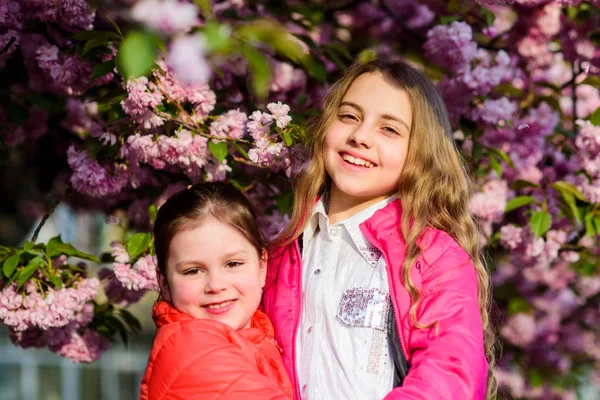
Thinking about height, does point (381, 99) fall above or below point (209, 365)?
above

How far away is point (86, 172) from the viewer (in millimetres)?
3414

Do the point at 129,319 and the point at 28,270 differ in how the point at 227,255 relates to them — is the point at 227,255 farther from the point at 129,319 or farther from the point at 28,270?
the point at 129,319

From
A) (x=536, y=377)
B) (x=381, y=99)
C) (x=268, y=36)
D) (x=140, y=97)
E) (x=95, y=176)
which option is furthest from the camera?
(x=536, y=377)

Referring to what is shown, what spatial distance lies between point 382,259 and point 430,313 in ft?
0.94

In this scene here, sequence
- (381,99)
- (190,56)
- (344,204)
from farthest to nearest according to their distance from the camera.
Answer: (344,204)
(381,99)
(190,56)

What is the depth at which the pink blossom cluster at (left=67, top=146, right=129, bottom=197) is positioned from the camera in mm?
3416

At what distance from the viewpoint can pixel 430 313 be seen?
90.7 inches

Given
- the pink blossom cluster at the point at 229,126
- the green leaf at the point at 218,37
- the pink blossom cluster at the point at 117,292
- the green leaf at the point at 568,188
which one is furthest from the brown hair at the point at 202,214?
the green leaf at the point at 568,188

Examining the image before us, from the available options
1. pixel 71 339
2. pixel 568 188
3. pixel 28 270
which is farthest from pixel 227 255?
pixel 568 188

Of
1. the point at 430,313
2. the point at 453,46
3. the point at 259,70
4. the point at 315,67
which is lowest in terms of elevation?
the point at 430,313

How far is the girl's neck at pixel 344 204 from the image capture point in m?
2.71

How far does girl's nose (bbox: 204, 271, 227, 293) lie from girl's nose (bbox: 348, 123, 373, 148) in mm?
538

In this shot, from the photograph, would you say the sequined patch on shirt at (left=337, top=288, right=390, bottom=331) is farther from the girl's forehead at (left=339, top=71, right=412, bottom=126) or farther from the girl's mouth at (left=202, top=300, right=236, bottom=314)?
the girl's forehead at (left=339, top=71, right=412, bottom=126)

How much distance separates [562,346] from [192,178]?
Result: 15.1 feet
